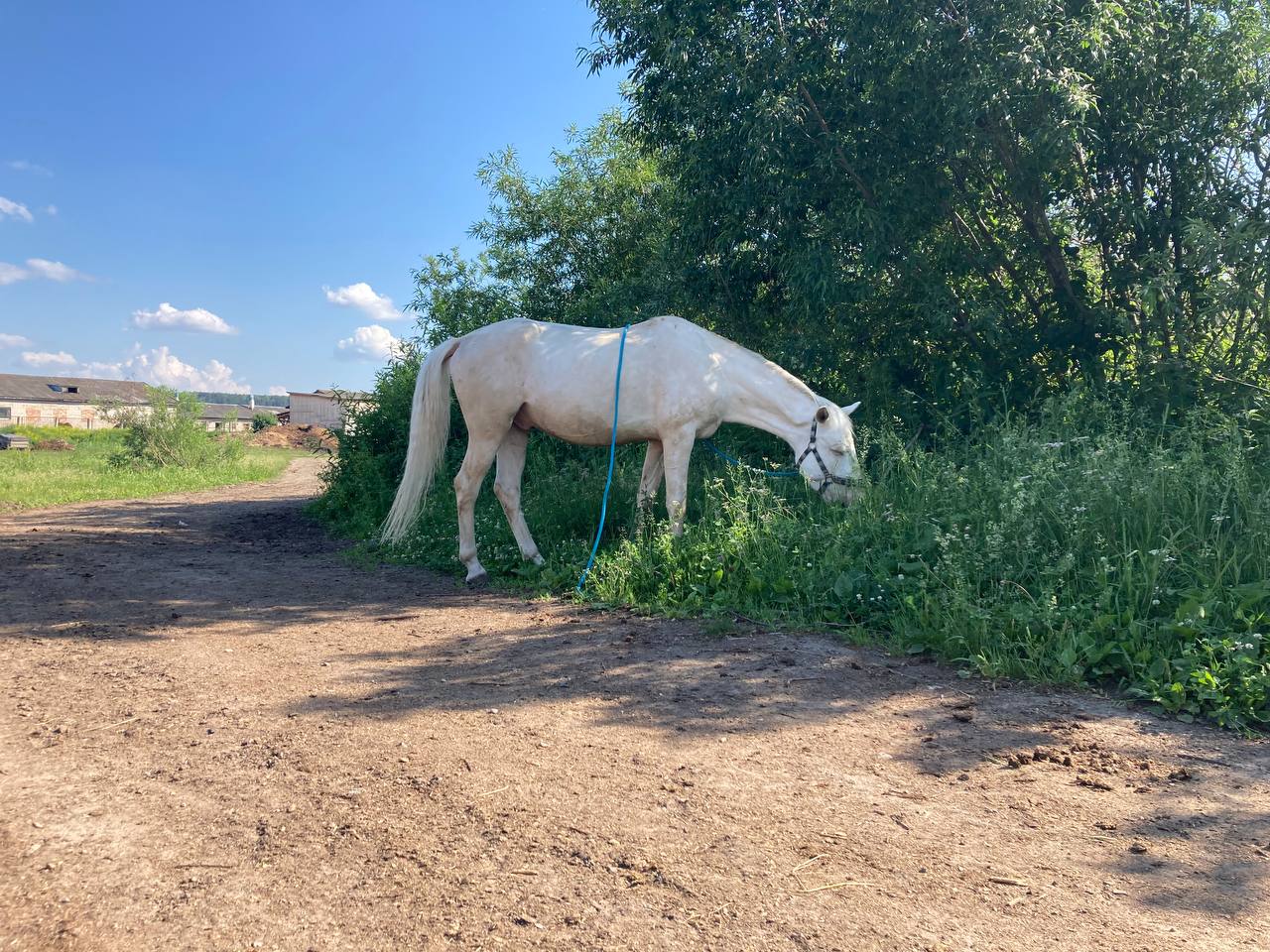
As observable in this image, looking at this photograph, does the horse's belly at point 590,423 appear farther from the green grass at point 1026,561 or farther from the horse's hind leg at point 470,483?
the green grass at point 1026,561

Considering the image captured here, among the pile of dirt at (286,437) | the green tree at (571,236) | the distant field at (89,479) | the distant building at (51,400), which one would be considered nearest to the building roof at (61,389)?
the distant building at (51,400)

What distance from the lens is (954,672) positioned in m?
4.02

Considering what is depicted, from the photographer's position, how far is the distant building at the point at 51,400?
245 feet

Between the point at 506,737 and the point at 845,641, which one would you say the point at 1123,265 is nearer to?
the point at 845,641

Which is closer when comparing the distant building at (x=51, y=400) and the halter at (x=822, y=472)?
the halter at (x=822, y=472)

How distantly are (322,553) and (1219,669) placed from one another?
7773 millimetres

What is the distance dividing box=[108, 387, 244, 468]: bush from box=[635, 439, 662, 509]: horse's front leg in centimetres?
2244

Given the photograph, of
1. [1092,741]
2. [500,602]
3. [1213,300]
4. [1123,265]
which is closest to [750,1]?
[1123,265]

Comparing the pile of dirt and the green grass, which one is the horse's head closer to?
the green grass

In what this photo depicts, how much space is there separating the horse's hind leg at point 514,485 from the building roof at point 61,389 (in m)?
81.9

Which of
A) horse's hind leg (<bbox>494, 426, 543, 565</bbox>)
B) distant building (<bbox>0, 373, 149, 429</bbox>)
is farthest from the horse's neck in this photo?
distant building (<bbox>0, 373, 149, 429</bbox>)


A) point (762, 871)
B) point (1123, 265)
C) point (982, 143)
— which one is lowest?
point (762, 871)

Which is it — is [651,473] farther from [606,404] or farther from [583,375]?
[583,375]

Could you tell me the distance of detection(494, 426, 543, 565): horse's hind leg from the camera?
7000 millimetres
